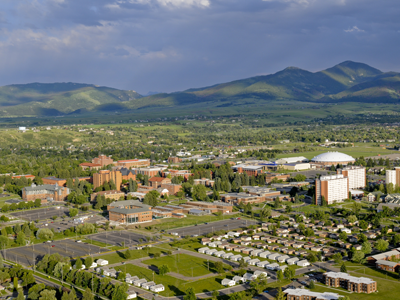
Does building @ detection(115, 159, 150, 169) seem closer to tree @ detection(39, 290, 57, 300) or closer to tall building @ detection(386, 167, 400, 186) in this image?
tall building @ detection(386, 167, 400, 186)

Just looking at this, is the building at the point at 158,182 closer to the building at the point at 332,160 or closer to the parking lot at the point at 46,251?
the parking lot at the point at 46,251

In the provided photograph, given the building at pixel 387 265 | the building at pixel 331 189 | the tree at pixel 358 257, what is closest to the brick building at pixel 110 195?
the building at pixel 331 189

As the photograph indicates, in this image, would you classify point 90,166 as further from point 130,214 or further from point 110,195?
point 130,214

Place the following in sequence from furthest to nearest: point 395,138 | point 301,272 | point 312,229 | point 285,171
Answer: point 395,138 → point 285,171 → point 312,229 → point 301,272

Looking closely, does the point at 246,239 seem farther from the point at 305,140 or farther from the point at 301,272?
the point at 305,140

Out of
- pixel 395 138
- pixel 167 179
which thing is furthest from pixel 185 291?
pixel 395 138

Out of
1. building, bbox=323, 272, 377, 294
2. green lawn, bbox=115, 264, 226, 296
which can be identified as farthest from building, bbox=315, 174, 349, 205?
green lawn, bbox=115, 264, 226, 296
